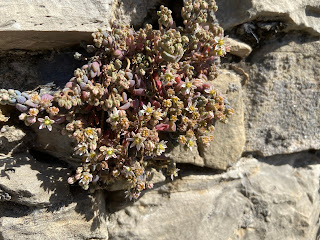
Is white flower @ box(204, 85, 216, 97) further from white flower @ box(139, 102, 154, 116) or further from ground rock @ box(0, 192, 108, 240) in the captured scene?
ground rock @ box(0, 192, 108, 240)

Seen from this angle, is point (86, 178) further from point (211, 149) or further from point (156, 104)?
point (211, 149)

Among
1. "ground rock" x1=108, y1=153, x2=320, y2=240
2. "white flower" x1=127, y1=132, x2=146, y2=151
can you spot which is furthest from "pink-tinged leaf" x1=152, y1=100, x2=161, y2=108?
"ground rock" x1=108, y1=153, x2=320, y2=240

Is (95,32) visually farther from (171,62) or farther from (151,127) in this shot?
(151,127)

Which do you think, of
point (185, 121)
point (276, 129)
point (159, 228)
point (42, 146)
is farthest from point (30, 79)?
point (276, 129)

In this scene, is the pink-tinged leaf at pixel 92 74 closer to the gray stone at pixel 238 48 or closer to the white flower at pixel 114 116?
the white flower at pixel 114 116

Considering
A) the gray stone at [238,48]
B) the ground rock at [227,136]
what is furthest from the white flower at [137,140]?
the gray stone at [238,48]

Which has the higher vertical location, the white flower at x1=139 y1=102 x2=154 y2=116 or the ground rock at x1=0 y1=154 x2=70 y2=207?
the white flower at x1=139 y1=102 x2=154 y2=116
